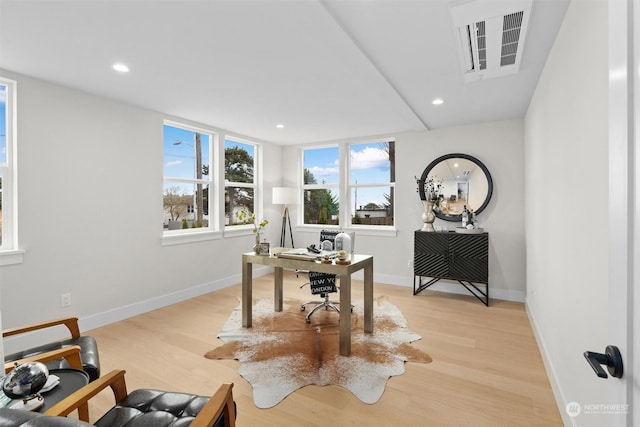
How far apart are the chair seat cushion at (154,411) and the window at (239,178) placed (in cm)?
355

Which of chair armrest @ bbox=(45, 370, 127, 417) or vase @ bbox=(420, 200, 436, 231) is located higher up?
vase @ bbox=(420, 200, 436, 231)

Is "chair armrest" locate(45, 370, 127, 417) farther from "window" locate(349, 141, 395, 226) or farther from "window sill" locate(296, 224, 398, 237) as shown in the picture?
"window" locate(349, 141, 395, 226)

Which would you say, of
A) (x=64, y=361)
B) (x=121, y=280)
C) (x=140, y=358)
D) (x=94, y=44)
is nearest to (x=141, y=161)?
(x=121, y=280)

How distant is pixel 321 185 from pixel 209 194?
2039mm

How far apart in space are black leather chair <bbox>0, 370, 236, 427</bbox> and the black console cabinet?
11.6 feet

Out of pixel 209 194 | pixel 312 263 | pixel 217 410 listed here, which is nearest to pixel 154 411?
pixel 217 410

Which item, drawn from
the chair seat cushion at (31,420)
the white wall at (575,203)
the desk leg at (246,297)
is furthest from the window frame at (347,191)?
the chair seat cushion at (31,420)

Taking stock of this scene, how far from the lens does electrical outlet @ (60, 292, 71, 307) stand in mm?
3006

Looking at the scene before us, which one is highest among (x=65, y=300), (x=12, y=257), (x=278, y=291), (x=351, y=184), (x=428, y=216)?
(x=351, y=184)

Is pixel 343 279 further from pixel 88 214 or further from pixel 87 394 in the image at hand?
pixel 88 214

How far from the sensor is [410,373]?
2383 millimetres

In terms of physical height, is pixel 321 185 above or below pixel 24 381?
above

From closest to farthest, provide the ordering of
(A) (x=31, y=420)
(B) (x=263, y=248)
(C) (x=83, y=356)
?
(A) (x=31, y=420) < (C) (x=83, y=356) < (B) (x=263, y=248)

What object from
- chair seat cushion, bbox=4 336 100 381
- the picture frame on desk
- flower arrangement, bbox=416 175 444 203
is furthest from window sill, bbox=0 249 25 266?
flower arrangement, bbox=416 175 444 203
